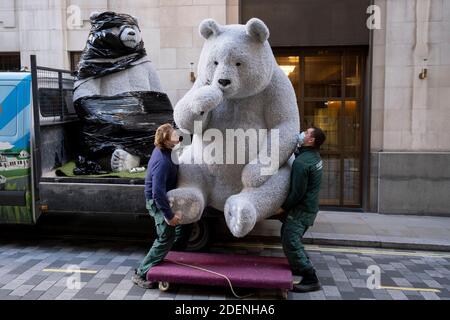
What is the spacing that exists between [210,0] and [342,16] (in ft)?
8.08

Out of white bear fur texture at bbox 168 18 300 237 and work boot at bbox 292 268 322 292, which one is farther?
work boot at bbox 292 268 322 292

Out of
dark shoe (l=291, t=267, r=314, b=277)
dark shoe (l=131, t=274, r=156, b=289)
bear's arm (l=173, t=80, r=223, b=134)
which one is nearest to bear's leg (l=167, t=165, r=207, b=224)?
bear's arm (l=173, t=80, r=223, b=134)

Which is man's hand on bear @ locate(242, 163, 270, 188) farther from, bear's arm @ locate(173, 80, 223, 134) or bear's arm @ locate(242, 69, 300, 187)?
bear's arm @ locate(173, 80, 223, 134)

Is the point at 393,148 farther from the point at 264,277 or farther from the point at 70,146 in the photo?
the point at 70,146

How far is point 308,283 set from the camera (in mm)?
4887

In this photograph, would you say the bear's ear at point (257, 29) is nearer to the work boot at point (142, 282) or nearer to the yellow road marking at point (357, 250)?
the work boot at point (142, 282)

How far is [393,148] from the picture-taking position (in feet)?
27.4

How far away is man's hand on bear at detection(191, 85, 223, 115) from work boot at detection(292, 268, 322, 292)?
82.5 inches

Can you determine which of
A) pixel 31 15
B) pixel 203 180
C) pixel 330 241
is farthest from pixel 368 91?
pixel 31 15

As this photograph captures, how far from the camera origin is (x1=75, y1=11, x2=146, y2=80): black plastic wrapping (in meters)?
6.52

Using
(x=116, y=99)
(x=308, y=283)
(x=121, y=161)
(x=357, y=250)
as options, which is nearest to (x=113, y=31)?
(x=116, y=99)

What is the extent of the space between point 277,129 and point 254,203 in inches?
32.9
